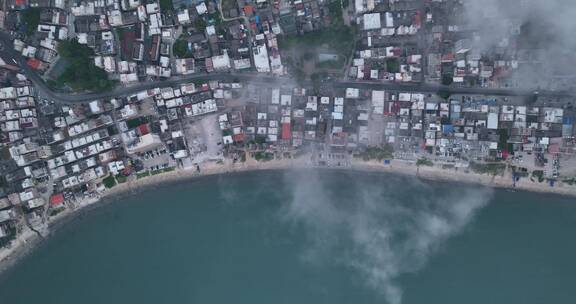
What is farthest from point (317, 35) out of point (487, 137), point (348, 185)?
point (487, 137)

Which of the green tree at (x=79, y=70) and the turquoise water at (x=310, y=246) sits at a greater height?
the green tree at (x=79, y=70)

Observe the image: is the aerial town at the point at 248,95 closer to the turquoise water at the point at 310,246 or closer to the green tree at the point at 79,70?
the green tree at the point at 79,70

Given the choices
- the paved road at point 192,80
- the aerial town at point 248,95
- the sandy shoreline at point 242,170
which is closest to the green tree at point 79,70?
the aerial town at point 248,95

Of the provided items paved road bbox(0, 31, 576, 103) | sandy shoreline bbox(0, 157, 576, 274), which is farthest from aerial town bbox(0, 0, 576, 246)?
sandy shoreline bbox(0, 157, 576, 274)

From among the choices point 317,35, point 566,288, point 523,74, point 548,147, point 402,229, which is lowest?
point 566,288

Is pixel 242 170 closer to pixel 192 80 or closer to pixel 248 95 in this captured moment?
pixel 248 95

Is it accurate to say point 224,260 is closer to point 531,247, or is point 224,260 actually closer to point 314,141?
point 314,141
